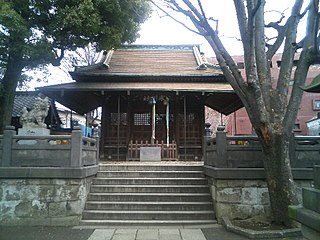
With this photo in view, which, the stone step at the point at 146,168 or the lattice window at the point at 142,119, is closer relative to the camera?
the stone step at the point at 146,168

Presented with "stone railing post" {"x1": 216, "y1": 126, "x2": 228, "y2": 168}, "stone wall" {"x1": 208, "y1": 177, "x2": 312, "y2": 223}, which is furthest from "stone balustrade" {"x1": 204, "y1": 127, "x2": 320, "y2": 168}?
"stone wall" {"x1": 208, "y1": 177, "x2": 312, "y2": 223}

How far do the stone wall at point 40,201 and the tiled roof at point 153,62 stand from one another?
7944mm

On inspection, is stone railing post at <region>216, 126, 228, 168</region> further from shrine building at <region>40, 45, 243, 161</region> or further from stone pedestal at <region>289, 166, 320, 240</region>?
shrine building at <region>40, 45, 243, 161</region>

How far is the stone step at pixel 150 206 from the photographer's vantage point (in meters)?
8.35

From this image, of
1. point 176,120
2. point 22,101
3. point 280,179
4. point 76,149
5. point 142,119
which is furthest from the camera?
point 22,101

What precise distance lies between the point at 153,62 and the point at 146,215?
37.3 feet

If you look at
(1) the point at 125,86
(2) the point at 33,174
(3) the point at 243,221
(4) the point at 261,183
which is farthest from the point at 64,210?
(1) the point at 125,86

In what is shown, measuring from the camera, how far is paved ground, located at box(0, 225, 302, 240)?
22.1 feet

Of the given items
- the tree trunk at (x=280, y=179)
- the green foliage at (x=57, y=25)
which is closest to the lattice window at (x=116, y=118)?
the green foliage at (x=57, y=25)

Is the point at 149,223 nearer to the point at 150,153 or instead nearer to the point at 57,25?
the point at 150,153

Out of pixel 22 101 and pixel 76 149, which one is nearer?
pixel 76 149

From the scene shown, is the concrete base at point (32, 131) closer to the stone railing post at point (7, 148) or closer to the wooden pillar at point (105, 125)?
the stone railing post at point (7, 148)

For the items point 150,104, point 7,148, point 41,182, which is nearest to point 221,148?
point 41,182

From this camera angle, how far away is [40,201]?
793 cm
